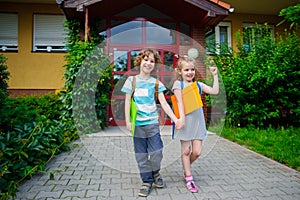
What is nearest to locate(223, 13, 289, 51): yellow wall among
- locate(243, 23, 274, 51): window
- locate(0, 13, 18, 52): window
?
locate(243, 23, 274, 51): window

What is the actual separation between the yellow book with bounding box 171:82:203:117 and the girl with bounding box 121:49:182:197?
4.3 inches

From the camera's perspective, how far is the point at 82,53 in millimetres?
6199

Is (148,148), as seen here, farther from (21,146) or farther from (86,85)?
(86,85)

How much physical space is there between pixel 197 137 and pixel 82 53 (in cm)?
443

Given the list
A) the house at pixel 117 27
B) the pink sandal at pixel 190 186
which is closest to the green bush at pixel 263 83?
the house at pixel 117 27

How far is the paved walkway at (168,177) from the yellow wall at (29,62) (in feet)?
19.7

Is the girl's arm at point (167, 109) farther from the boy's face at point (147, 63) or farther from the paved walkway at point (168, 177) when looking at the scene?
the paved walkway at point (168, 177)

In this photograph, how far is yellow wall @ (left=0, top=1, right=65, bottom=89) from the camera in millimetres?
9617

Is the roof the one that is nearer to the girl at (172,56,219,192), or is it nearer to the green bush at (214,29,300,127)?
the green bush at (214,29,300,127)

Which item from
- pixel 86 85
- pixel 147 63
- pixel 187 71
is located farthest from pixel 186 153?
pixel 86 85

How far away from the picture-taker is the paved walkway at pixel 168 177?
101 inches

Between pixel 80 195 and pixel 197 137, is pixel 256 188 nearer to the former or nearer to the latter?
pixel 197 137

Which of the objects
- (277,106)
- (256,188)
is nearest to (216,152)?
(256,188)

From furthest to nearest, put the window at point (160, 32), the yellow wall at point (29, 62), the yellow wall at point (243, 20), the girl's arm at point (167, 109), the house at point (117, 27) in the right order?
the yellow wall at point (243, 20) → the yellow wall at point (29, 62) → the window at point (160, 32) → the house at point (117, 27) → the girl's arm at point (167, 109)
